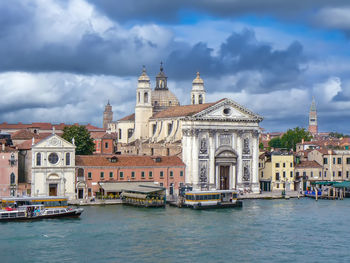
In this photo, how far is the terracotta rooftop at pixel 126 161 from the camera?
59188 millimetres

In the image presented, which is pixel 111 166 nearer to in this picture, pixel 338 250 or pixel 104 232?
pixel 104 232

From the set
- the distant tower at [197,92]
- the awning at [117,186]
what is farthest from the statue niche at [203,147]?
the distant tower at [197,92]

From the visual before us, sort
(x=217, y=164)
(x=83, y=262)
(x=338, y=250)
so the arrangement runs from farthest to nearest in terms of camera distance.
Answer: (x=217, y=164) → (x=338, y=250) → (x=83, y=262)

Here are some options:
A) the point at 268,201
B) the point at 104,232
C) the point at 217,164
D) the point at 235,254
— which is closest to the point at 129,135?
the point at 217,164

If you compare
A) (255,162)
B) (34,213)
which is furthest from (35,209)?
(255,162)

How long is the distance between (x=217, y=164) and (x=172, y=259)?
31.1 meters

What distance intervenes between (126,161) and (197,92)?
21.6 metres

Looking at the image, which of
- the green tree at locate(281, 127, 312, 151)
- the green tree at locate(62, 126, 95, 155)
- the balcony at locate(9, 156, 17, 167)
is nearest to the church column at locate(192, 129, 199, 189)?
the green tree at locate(62, 126, 95, 155)

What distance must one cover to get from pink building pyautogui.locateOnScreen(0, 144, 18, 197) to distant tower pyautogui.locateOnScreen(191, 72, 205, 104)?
Result: 2888 cm

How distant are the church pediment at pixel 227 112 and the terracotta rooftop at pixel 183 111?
38.8 inches

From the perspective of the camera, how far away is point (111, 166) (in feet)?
195

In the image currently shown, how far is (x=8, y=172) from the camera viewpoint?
5544 cm

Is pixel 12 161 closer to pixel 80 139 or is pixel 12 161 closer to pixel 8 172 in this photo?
pixel 8 172

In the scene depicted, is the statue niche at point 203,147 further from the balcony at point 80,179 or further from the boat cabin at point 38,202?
the boat cabin at point 38,202
